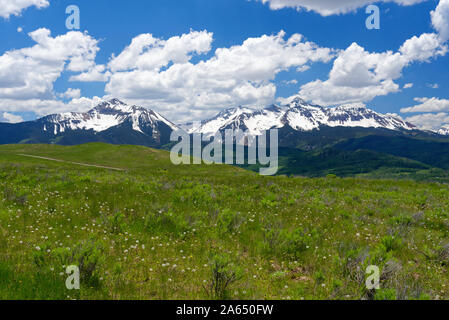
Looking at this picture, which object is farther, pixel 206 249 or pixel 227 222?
pixel 227 222

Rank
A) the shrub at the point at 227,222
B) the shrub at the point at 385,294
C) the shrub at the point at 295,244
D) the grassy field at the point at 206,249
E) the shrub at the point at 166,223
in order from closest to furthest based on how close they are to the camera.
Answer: the shrub at the point at 385,294, the grassy field at the point at 206,249, the shrub at the point at 295,244, the shrub at the point at 166,223, the shrub at the point at 227,222

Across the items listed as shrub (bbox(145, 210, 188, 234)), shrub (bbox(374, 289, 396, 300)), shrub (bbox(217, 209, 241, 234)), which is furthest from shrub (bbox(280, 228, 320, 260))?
shrub (bbox(145, 210, 188, 234))

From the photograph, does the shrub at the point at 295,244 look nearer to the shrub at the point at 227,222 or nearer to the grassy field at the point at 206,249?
the grassy field at the point at 206,249

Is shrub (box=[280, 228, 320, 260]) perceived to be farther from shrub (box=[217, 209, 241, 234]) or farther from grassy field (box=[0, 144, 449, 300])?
shrub (box=[217, 209, 241, 234])

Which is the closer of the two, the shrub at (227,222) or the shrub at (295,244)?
the shrub at (295,244)

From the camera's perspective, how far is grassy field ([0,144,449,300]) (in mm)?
5250

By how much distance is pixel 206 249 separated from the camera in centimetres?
719

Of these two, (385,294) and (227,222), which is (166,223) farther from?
(385,294)

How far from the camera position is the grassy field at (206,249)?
5250mm

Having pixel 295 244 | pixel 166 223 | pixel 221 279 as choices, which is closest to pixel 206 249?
pixel 221 279

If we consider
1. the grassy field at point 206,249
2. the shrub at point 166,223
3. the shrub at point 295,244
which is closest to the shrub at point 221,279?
the grassy field at point 206,249

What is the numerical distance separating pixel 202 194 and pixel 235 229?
464 cm
